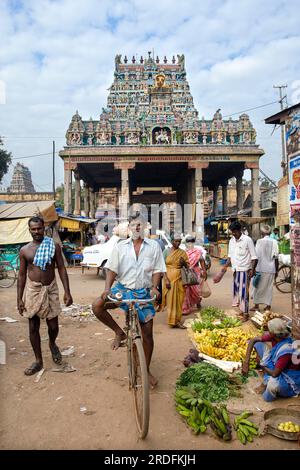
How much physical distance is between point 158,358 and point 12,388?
1.79 meters

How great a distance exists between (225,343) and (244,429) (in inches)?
79.1

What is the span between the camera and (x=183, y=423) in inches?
108

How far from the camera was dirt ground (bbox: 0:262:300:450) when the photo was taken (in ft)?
8.18

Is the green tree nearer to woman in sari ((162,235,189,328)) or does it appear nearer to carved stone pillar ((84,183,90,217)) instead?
carved stone pillar ((84,183,90,217))

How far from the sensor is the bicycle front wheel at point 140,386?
243cm

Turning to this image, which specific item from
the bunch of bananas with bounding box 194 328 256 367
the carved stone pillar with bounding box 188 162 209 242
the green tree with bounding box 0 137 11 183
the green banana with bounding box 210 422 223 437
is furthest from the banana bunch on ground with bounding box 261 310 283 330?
the green tree with bounding box 0 137 11 183

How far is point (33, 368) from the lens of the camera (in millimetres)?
3736

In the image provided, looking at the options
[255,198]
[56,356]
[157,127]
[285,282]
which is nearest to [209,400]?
[56,356]

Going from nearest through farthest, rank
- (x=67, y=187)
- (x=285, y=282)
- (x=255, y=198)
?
(x=285, y=282), (x=67, y=187), (x=255, y=198)

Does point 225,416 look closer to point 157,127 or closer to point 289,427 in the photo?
point 289,427

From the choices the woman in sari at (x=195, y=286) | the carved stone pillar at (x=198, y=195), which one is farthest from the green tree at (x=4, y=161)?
the woman in sari at (x=195, y=286)

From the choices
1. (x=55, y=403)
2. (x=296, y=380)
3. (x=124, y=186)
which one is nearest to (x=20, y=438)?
(x=55, y=403)

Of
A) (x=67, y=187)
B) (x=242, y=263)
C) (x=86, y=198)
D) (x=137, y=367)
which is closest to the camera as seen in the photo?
(x=137, y=367)
